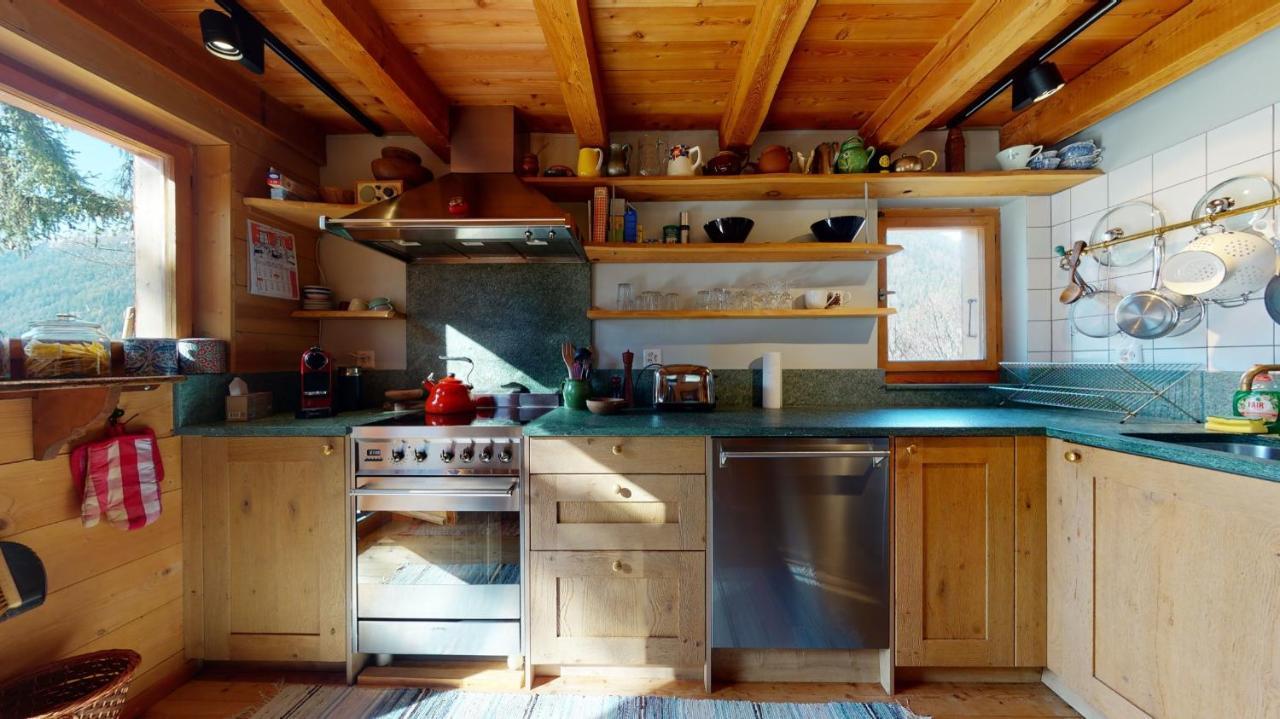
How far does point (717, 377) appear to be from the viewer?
2.30 m

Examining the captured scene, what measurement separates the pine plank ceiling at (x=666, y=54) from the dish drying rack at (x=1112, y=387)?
1221mm

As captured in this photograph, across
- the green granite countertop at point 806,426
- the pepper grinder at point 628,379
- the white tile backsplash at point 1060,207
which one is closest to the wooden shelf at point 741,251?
the pepper grinder at point 628,379

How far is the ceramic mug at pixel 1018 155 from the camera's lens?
6.73 ft

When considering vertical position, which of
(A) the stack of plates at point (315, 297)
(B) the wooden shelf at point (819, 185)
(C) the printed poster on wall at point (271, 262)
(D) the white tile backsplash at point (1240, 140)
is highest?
(B) the wooden shelf at point (819, 185)

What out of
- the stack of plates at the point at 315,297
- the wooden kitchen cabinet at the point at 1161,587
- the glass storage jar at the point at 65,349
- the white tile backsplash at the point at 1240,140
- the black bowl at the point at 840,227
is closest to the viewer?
the wooden kitchen cabinet at the point at 1161,587

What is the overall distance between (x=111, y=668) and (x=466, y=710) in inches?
40.6

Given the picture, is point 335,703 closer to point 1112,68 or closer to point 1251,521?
point 1251,521

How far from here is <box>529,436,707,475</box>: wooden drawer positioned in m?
1.61

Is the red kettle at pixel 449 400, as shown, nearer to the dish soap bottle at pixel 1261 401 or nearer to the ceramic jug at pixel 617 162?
the ceramic jug at pixel 617 162

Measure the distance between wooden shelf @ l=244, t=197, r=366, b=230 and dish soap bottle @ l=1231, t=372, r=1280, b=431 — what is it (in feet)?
10.5

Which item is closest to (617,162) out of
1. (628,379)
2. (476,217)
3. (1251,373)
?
(476,217)

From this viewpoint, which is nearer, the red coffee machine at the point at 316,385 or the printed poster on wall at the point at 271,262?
the red coffee machine at the point at 316,385

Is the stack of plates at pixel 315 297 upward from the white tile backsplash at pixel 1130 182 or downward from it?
downward

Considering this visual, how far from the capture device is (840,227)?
2.10 m
